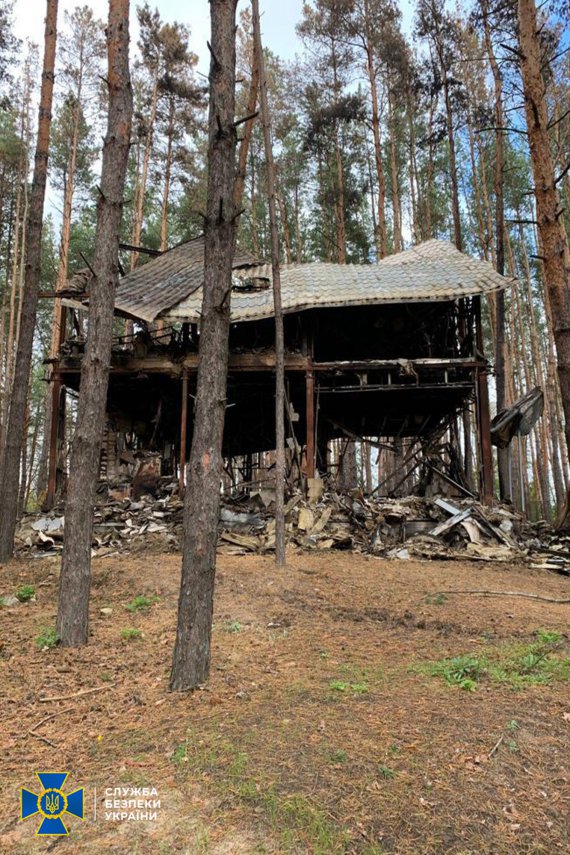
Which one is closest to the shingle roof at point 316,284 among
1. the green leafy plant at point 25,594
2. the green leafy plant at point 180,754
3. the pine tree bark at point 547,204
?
the pine tree bark at point 547,204

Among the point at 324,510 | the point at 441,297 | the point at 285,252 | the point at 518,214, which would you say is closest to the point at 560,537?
the point at 324,510

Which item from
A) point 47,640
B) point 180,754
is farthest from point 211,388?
point 47,640

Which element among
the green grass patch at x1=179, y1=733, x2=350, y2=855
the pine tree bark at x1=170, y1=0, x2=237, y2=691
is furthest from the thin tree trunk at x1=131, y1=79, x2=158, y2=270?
the green grass patch at x1=179, y1=733, x2=350, y2=855

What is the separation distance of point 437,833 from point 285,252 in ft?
78.5

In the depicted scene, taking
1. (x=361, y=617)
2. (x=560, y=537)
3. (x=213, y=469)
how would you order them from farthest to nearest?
(x=560, y=537) → (x=361, y=617) → (x=213, y=469)

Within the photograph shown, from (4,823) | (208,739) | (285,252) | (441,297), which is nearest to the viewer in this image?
(4,823)

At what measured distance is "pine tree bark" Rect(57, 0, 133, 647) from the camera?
5.07m

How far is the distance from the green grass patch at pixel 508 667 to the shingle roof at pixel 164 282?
9760 mm

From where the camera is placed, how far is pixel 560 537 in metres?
11.0

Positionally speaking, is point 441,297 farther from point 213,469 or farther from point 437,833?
point 437,833

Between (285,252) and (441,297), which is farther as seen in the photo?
(285,252)

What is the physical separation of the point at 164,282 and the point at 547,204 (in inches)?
404

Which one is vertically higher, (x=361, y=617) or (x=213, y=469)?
(x=213, y=469)

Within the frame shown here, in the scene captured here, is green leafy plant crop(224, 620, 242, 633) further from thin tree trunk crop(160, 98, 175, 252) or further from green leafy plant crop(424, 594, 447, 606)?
thin tree trunk crop(160, 98, 175, 252)
